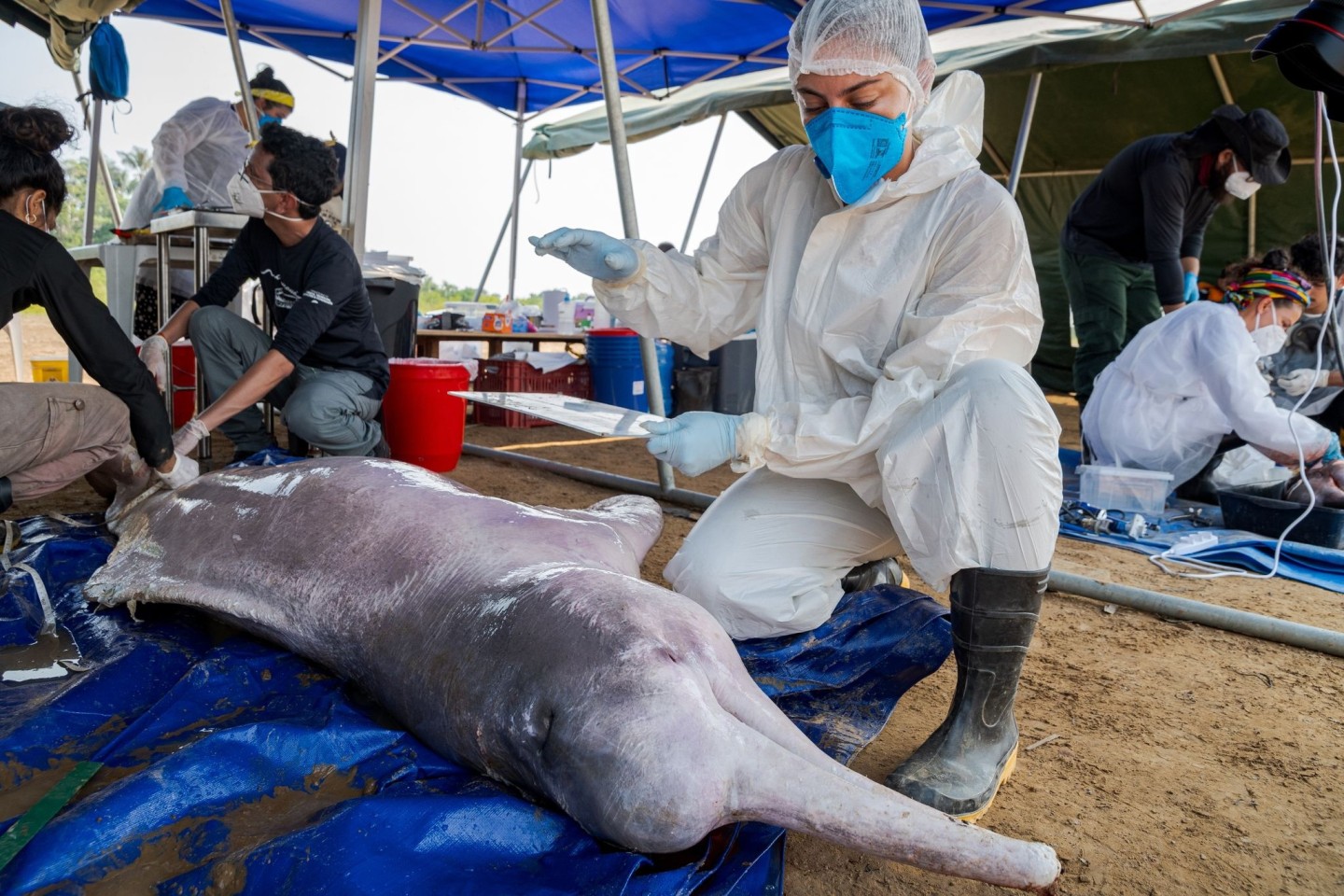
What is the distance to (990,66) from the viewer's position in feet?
21.4

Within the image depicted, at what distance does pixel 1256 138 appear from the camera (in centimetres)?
458

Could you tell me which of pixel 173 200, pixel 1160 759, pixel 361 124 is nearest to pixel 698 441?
pixel 1160 759

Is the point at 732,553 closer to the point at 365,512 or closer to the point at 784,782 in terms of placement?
the point at 365,512

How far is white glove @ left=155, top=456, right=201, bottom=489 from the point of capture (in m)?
2.82

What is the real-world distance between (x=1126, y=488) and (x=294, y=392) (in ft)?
12.9

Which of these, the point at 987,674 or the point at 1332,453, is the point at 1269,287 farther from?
the point at 987,674

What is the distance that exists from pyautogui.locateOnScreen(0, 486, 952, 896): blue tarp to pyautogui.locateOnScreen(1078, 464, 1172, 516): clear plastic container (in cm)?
272

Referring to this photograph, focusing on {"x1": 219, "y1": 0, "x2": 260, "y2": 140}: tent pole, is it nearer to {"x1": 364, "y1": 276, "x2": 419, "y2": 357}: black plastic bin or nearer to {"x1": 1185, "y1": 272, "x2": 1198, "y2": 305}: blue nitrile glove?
{"x1": 364, "y1": 276, "x2": 419, "y2": 357}: black plastic bin

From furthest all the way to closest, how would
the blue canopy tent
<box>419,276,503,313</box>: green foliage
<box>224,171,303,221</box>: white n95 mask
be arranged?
<box>419,276,503,313</box>: green foliage → the blue canopy tent → <box>224,171,303,221</box>: white n95 mask

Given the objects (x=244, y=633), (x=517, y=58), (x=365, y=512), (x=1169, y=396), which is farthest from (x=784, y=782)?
(x=517, y=58)

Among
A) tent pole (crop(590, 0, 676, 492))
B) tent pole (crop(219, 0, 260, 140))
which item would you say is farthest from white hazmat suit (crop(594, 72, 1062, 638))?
tent pole (crop(219, 0, 260, 140))

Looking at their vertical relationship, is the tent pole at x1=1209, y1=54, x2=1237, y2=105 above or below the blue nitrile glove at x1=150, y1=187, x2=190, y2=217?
above

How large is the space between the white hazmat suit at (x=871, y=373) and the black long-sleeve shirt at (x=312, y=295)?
1528 millimetres

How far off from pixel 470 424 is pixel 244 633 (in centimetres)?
460
